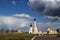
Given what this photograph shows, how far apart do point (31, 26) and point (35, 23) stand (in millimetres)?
11852

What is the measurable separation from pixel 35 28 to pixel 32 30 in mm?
6848

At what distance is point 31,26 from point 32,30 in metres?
9.46

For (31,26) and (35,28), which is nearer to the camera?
(35,28)

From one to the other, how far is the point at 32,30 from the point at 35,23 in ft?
26.5

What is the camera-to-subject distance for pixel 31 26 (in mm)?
185375

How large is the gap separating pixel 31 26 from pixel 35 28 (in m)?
15.0

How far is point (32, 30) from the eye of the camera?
176750 millimetres

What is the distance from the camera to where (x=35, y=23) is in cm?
17475
